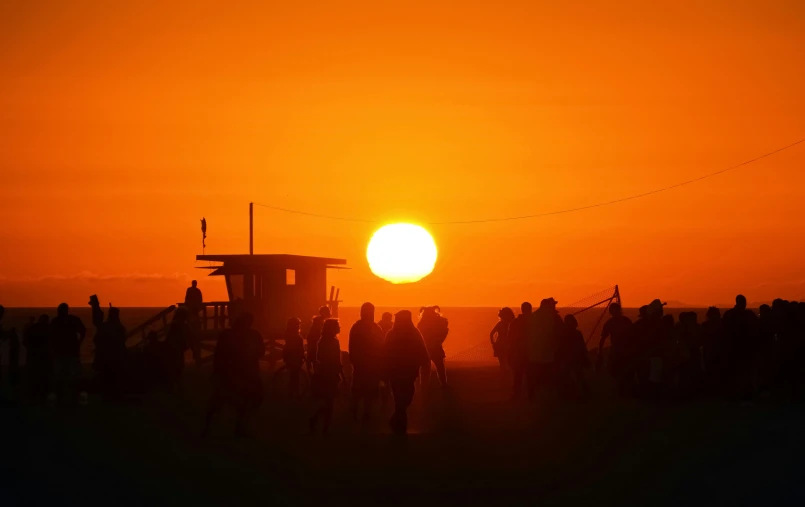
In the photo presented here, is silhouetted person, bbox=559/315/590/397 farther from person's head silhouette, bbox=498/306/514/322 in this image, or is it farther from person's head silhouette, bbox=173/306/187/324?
person's head silhouette, bbox=173/306/187/324

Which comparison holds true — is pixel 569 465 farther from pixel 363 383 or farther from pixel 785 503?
pixel 363 383

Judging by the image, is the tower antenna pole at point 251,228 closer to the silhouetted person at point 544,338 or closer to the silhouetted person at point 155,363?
the silhouetted person at point 155,363

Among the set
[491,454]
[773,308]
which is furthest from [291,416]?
[773,308]

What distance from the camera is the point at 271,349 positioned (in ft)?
116

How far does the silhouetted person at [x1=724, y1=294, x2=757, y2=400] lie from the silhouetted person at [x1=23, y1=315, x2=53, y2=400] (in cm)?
1201

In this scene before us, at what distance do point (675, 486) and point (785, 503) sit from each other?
4.44 ft

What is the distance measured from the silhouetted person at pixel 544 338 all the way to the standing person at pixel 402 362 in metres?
4.17

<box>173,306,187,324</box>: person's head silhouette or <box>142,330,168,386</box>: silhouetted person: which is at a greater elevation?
<box>173,306,187,324</box>: person's head silhouette

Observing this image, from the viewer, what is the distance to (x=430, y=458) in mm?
13836

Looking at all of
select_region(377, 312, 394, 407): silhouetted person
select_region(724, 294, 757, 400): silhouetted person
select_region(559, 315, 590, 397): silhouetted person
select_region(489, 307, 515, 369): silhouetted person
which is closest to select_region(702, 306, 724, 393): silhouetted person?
select_region(724, 294, 757, 400): silhouetted person

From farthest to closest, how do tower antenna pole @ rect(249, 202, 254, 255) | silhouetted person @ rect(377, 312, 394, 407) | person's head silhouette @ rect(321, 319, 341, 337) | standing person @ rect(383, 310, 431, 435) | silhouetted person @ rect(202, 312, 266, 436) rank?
tower antenna pole @ rect(249, 202, 254, 255) → silhouetted person @ rect(377, 312, 394, 407) → person's head silhouette @ rect(321, 319, 341, 337) → standing person @ rect(383, 310, 431, 435) → silhouetted person @ rect(202, 312, 266, 436)

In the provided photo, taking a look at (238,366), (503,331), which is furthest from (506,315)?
(238,366)

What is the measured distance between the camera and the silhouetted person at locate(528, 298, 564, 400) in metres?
20.2

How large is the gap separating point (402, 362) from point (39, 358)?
322 inches
